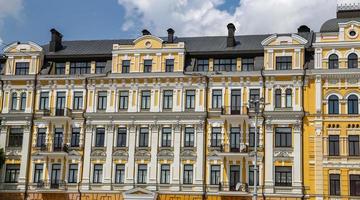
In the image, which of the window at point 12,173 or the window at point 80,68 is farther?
the window at point 80,68

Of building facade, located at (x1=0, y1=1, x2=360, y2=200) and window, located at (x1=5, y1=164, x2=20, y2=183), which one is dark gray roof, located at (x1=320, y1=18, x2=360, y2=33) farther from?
window, located at (x1=5, y1=164, x2=20, y2=183)

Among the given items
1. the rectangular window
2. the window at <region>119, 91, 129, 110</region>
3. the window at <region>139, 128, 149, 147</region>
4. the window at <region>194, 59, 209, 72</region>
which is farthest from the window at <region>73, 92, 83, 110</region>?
the window at <region>194, 59, 209, 72</region>

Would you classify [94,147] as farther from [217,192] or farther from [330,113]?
[330,113]

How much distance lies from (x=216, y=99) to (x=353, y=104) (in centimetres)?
1103

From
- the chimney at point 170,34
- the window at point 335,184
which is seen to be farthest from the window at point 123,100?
the window at point 335,184

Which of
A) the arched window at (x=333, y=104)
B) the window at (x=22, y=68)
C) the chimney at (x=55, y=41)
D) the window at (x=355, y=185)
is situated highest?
the chimney at (x=55, y=41)

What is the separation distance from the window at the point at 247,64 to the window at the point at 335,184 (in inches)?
434

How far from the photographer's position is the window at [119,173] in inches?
2105

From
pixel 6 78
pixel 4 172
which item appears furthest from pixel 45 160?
pixel 6 78

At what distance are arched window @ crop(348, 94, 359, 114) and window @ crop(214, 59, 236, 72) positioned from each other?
9.76m

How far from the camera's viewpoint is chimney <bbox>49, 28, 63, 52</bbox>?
59281mm

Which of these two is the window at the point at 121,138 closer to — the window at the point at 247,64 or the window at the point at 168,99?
the window at the point at 168,99

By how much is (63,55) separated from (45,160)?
9485 millimetres

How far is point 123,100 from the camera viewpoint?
54.9m
